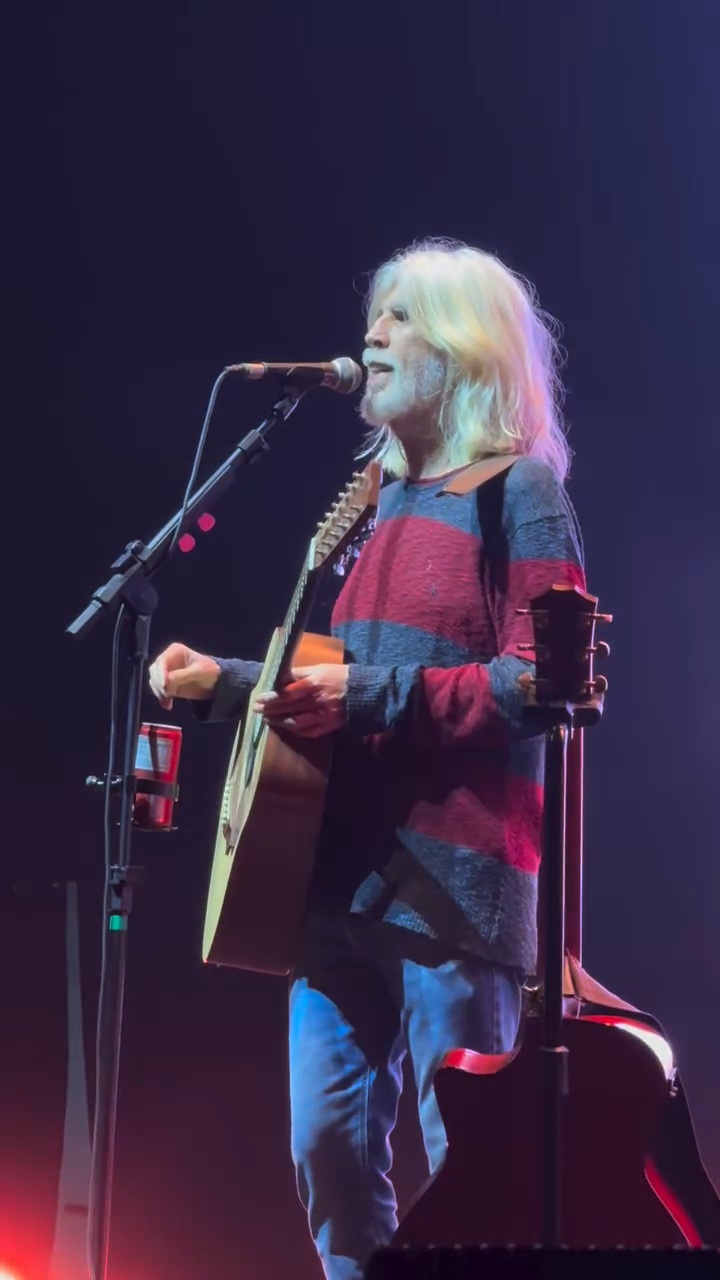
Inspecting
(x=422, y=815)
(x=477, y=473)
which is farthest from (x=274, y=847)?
(x=477, y=473)

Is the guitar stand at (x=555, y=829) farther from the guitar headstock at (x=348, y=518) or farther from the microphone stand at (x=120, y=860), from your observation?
the microphone stand at (x=120, y=860)

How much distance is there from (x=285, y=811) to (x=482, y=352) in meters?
0.79

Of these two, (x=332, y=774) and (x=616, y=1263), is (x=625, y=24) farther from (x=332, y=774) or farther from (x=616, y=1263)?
(x=616, y=1263)

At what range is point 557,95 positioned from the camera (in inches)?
130

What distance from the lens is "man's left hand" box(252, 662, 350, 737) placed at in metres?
1.72

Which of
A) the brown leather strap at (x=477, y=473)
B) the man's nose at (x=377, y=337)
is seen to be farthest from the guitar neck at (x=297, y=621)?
the man's nose at (x=377, y=337)

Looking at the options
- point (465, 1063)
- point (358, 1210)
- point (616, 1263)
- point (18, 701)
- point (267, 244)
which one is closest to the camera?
point (616, 1263)

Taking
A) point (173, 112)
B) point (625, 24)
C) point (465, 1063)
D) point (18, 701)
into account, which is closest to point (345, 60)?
point (173, 112)

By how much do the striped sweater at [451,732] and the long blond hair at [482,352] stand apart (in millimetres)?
144

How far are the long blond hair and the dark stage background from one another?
3.74 ft

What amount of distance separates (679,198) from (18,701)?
83.5 inches

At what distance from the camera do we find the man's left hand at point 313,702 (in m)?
1.72

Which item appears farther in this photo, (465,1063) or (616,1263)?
(465,1063)

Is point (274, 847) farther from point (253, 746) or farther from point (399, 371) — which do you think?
point (399, 371)
